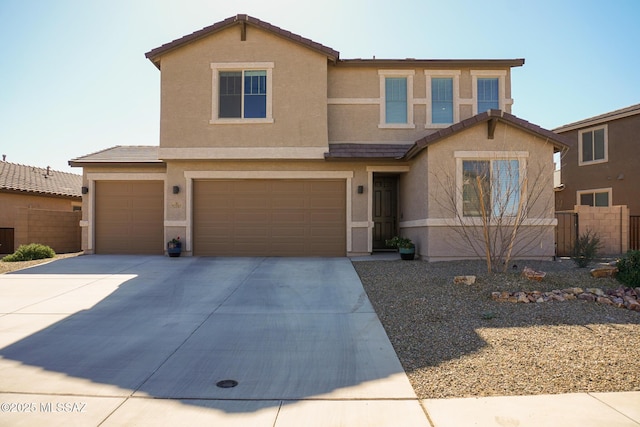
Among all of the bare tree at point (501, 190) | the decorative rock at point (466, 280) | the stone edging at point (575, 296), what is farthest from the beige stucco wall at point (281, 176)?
the stone edging at point (575, 296)

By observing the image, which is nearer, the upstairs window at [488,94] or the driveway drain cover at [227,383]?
the driveway drain cover at [227,383]

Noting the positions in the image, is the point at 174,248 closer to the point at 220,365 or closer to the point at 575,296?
the point at 220,365

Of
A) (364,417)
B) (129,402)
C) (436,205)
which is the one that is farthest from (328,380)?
(436,205)

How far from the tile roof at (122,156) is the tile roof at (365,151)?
226 inches

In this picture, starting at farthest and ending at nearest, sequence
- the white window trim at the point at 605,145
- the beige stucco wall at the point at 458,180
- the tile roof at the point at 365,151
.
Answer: the white window trim at the point at 605,145
the tile roof at the point at 365,151
the beige stucco wall at the point at 458,180

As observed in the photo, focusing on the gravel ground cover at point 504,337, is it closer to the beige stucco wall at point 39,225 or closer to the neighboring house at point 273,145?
the neighboring house at point 273,145

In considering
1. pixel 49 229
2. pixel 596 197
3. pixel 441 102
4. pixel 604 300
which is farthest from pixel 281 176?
pixel 596 197

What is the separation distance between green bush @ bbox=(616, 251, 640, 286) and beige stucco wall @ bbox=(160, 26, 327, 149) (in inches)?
320

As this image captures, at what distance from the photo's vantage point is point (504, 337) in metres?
5.79

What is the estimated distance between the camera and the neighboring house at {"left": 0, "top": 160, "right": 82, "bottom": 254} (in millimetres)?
15844

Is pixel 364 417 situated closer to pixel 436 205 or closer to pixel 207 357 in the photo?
pixel 207 357

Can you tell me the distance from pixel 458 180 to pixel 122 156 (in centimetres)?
1122

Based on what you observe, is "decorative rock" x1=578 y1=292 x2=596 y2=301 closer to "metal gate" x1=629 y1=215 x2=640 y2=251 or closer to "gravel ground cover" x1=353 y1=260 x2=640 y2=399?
"gravel ground cover" x1=353 y1=260 x2=640 y2=399

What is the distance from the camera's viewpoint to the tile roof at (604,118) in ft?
57.9
